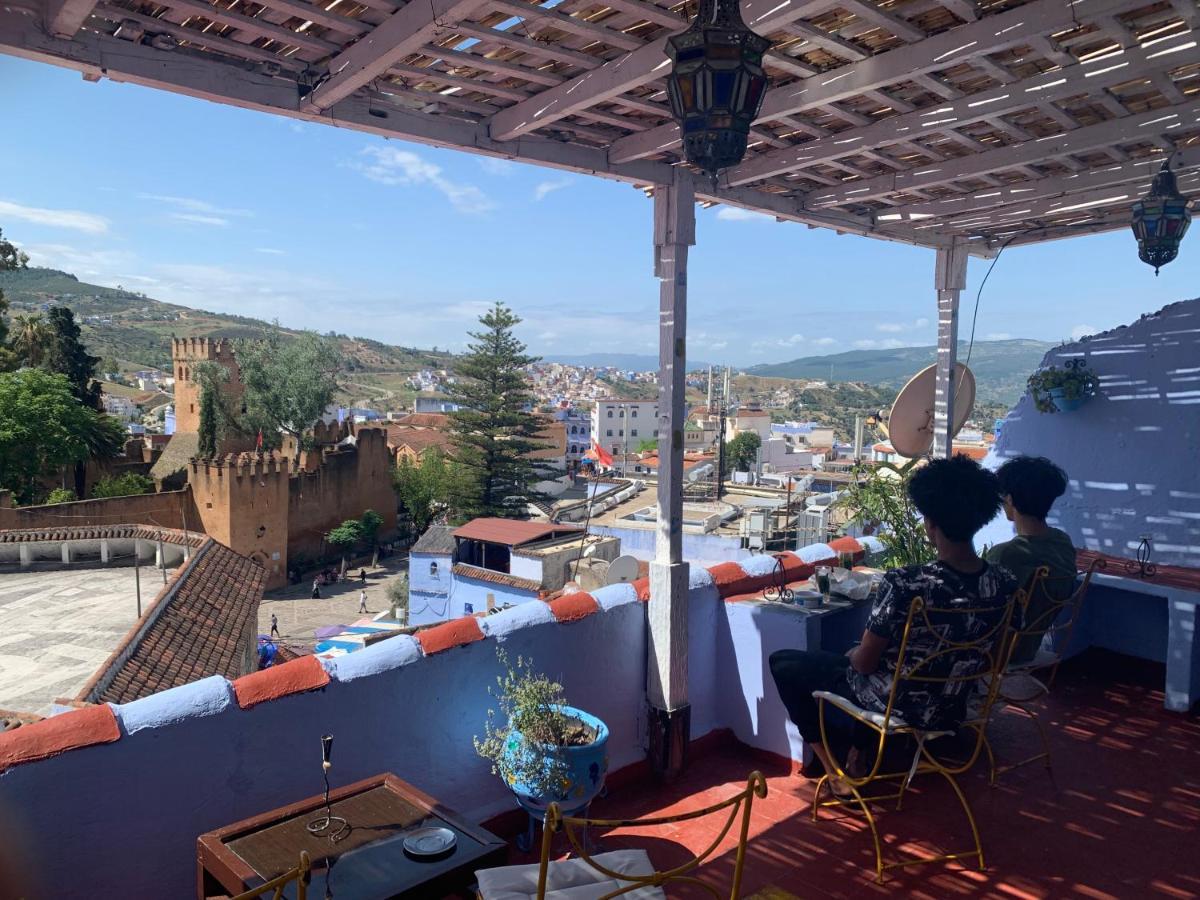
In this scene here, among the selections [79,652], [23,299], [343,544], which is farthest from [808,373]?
[79,652]

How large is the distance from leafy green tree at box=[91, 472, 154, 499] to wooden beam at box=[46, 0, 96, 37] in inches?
933

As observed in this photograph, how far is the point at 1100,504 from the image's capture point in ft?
14.7

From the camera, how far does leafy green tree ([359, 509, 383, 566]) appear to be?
28047 millimetres

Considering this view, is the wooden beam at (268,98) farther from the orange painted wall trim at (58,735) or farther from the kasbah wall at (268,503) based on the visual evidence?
the kasbah wall at (268,503)

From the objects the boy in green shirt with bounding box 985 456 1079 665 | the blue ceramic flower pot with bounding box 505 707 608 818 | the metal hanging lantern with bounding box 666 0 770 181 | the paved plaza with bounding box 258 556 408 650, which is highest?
the metal hanging lantern with bounding box 666 0 770 181

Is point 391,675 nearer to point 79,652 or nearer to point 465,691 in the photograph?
point 465,691

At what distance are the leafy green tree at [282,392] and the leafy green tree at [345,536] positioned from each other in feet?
17.1

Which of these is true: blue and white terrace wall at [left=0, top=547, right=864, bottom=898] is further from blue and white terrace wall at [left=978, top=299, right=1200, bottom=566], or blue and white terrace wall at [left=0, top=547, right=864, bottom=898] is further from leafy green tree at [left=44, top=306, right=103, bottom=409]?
Result: leafy green tree at [left=44, top=306, right=103, bottom=409]

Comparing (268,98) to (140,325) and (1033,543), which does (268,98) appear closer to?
(1033,543)

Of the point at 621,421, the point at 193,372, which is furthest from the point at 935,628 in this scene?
the point at 621,421

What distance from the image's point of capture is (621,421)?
200ft

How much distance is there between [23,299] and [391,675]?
95.2m

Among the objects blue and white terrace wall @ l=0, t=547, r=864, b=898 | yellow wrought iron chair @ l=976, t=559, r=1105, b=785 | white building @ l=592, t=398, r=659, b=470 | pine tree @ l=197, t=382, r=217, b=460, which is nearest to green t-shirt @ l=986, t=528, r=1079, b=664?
yellow wrought iron chair @ l=976, t=559, r=1105, b=785

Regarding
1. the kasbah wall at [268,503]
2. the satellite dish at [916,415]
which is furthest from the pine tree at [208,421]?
the satellite dish at [916,415]
